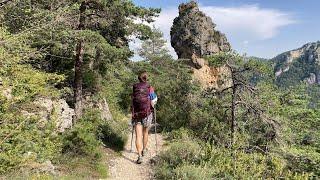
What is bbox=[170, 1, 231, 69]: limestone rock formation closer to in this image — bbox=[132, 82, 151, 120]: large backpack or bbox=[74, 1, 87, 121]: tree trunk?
bbox=[74, 1, 87, 121]: tree trunk

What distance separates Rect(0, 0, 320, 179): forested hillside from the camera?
5942mm

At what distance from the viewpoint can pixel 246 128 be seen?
1384 cm

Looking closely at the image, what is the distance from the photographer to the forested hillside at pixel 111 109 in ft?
19.5

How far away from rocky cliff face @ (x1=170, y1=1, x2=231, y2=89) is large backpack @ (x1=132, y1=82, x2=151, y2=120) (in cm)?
3636

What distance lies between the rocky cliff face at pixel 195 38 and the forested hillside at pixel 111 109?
24777 mm

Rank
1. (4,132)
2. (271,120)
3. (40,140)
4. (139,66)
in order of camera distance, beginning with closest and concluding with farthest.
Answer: (4,132), (40,140), (271,120), (139,66)

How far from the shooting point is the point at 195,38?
160 feet

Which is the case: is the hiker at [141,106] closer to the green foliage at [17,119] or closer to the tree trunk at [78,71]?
the green foliage at [17,119]

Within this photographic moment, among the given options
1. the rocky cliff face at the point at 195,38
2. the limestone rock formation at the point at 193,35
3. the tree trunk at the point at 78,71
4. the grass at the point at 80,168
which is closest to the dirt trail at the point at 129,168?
the grass at the point at 80,168

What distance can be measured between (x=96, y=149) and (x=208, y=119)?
233 inches

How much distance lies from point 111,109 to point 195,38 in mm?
28909

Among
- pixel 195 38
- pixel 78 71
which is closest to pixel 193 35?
pixel 195 38

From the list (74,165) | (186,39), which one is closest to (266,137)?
(74,165)

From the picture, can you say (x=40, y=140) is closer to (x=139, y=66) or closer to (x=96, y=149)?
(x=96, y=149)
